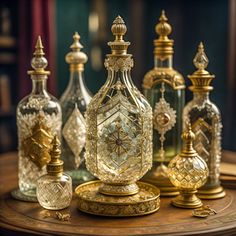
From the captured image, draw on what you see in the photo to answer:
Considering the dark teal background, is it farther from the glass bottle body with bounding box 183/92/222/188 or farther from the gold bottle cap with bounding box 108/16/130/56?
the gold bottle cap with bounding box 108/16/130/56

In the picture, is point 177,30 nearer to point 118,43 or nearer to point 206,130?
point 206,130

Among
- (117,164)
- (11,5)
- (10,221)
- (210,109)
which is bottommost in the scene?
(10,221)

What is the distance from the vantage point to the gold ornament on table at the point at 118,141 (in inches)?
52.0

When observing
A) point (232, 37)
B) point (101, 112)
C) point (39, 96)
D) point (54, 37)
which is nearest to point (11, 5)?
point (54, 37)

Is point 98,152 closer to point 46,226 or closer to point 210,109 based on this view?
point 46,226

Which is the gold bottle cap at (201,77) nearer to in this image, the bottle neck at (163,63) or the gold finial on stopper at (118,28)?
the bottle neck at (163,63)

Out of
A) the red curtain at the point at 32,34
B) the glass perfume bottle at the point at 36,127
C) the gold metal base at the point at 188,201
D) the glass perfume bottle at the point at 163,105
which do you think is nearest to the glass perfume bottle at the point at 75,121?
the glass perfume bottle at the point at 36,127

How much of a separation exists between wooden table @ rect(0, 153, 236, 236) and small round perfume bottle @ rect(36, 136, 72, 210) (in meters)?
0.02

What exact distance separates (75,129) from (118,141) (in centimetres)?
34

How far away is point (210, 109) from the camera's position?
59.2 inches

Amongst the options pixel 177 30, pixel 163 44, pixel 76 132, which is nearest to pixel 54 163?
pixel 76 132

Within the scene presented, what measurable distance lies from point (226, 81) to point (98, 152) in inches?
92.5

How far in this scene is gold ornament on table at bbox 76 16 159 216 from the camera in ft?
4.33

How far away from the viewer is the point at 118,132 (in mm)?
1318
